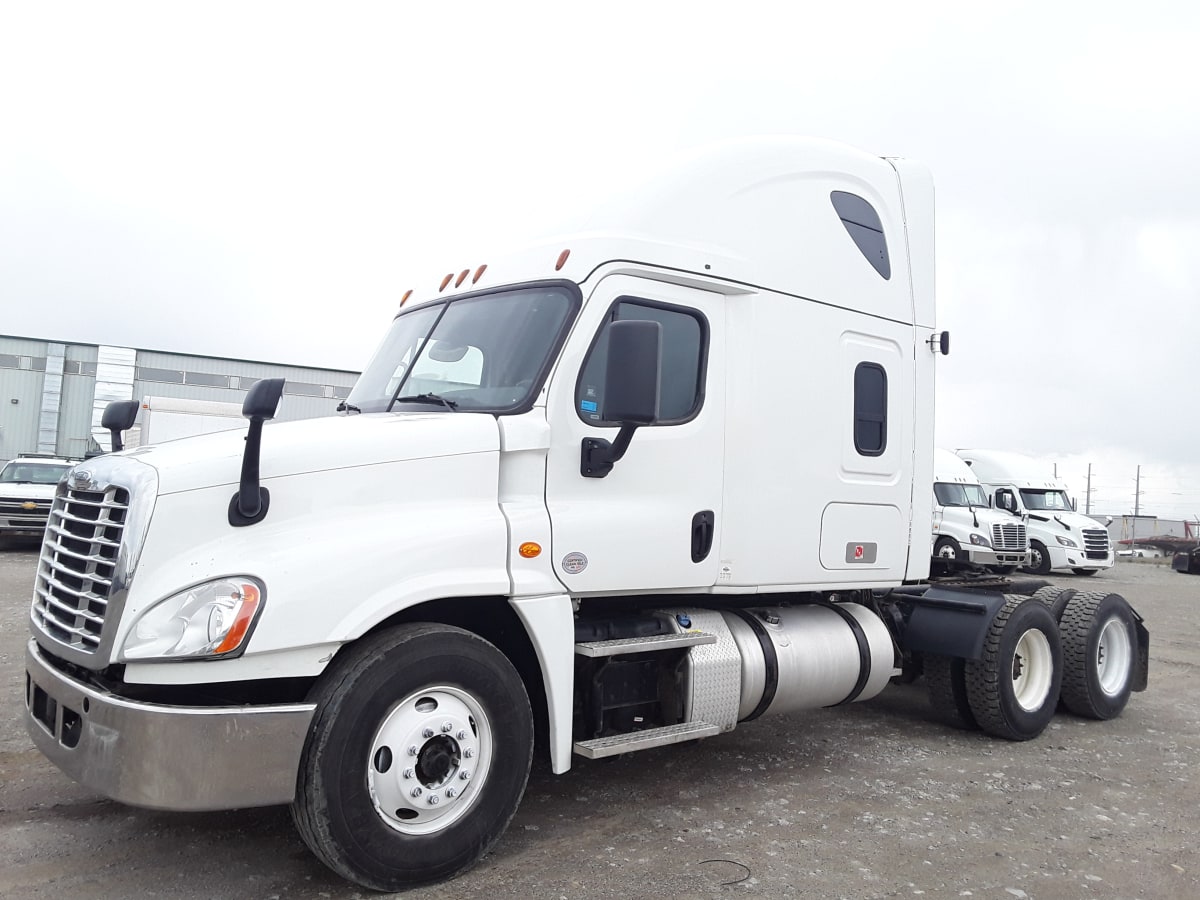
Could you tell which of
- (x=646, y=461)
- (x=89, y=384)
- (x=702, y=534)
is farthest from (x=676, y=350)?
(x=89, y=384)

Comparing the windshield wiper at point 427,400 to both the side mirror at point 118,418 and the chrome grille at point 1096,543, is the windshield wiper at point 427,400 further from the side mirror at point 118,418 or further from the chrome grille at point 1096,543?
the chrome grille at point 1096,543

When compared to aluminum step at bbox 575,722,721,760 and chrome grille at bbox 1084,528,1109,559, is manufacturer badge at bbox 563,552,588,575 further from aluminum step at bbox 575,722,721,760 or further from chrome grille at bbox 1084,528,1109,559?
chrome grille at bbox 1084,528,1109,559

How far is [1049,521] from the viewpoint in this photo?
23891 mm

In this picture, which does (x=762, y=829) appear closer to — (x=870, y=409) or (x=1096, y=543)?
(x=870, y=409)

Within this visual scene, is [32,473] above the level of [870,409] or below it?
below


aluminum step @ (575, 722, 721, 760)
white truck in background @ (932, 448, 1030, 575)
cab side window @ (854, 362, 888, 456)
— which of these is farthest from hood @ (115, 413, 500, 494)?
white truck in background @ (932, 448, 1030, 575)

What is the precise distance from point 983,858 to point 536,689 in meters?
2.27

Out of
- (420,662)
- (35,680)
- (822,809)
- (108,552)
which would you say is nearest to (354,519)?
(420,662)

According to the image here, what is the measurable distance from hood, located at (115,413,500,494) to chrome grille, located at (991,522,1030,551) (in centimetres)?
1963

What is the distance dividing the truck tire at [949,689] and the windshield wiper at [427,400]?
4081 mm

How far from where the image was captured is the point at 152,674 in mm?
3600

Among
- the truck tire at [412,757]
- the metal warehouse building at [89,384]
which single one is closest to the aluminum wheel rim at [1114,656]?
the truck tire at [412,757]

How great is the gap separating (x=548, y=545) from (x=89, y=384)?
39.4 metres

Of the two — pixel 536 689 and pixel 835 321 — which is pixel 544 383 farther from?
pixel 835 321
